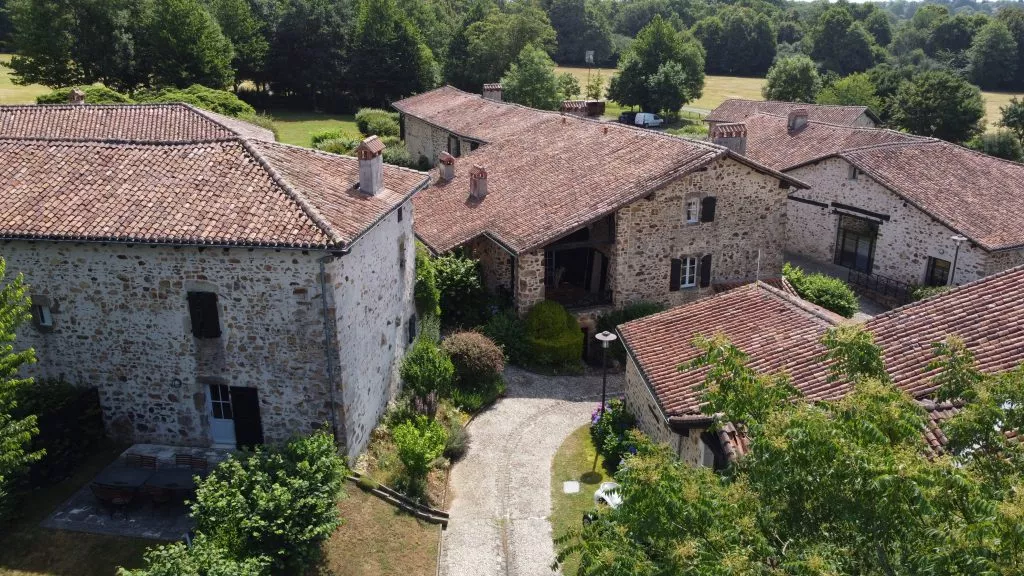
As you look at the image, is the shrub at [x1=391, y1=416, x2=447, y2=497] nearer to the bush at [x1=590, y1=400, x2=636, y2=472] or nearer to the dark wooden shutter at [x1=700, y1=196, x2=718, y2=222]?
the bush at [x1=590, y1=400, x2=636, y2=472]

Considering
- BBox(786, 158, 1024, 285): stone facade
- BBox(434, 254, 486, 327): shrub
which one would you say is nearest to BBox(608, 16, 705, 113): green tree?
BBox(786, 158, 1024, 285): stone facade

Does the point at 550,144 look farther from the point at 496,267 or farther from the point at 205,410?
the point at 205,410

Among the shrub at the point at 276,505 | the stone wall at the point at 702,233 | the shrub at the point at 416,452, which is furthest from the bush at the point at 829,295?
the shrub at the point at 276,505

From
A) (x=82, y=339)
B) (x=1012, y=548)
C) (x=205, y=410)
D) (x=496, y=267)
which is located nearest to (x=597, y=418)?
(x=496, y=267)

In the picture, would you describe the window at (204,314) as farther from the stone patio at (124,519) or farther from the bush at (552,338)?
the bush at (552,338)

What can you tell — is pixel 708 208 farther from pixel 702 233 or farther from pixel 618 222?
pixel 618 222
